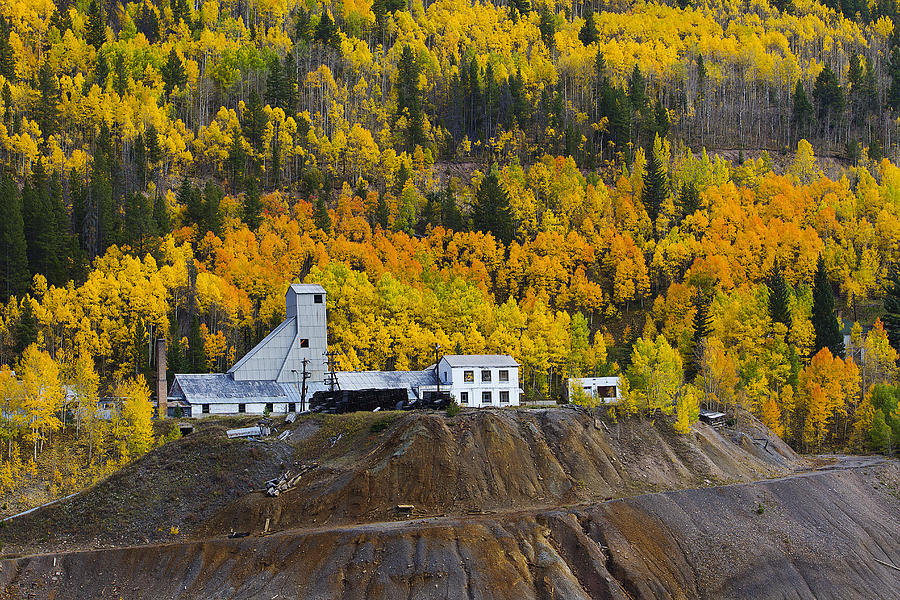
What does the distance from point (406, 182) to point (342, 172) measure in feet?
36.2

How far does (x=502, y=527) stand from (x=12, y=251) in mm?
71704

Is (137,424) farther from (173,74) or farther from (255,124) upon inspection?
(173,74)

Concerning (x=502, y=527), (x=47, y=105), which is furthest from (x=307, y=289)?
(x=47, y=105)

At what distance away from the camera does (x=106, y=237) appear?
105875 mm

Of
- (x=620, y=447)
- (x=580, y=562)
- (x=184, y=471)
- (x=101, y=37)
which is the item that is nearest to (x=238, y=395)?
(x=184, y=471)

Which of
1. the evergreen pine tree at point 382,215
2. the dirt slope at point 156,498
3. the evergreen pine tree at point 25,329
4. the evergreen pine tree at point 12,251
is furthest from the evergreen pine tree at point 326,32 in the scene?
the dirt slope at point 156,498

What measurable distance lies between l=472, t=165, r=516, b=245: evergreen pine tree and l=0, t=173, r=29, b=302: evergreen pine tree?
53.1 m

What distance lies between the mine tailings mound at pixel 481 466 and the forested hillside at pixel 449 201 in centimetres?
423

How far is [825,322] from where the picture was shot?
9594 centimetres

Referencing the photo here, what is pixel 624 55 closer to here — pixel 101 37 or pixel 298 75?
pixel 298 75

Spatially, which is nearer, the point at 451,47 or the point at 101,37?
the point at 101,37

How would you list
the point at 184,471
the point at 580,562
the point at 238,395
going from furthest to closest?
the point at 238,395, the point at 184,471, the point at 580,562

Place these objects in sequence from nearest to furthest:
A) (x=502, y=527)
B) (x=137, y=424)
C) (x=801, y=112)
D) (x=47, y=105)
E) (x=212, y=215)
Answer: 1. (x=502, y=527)
2. (x=137, y=424)
3. (x=212, y=215)
4. (x=47, y=105)
5. (x=801, y=112)

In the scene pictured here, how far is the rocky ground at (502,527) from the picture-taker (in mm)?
42438
